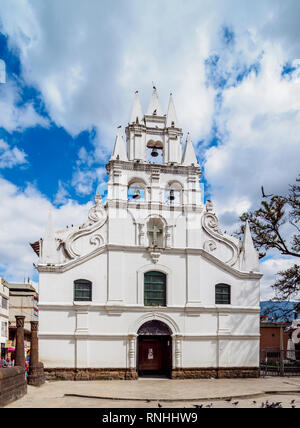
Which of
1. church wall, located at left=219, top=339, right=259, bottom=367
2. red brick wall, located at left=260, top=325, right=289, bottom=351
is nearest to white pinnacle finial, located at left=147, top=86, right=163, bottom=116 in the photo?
church wall, located at left=219, top=339, right=259, bottom=367

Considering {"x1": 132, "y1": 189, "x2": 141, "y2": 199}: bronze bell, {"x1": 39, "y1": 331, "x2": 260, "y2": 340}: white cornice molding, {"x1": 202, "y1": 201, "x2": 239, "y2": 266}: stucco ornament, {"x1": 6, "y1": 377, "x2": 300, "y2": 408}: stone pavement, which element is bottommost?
{"x1": 6, "y1": 377, "x2": 300, "y2": 408}: stone pavement

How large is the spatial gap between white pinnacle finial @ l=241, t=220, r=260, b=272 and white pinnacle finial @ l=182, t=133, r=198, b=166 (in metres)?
4.95

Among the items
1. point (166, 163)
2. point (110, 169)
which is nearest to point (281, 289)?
point (166, 163)

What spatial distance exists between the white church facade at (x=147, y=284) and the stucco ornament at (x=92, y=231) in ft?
0.19

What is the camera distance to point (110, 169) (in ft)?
89.8

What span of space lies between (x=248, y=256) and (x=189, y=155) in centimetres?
703

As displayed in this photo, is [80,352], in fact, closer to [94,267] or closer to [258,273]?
[94,267]

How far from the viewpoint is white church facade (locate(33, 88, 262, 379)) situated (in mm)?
24812

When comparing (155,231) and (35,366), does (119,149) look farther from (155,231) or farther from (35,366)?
(35,366)

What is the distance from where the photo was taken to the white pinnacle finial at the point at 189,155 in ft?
93.9

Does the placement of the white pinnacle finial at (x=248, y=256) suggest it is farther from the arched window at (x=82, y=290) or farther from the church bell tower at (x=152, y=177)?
the arched window at (x=82, y=290)

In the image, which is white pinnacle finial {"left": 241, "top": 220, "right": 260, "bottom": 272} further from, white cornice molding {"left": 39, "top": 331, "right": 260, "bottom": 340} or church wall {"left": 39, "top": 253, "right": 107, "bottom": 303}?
church wall {"left": 39, "top": 253, "right": 107, "bottom": 303}

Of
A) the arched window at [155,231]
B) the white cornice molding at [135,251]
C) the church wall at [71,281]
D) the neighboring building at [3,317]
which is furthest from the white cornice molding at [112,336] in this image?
the neighboring building at [3,317]
